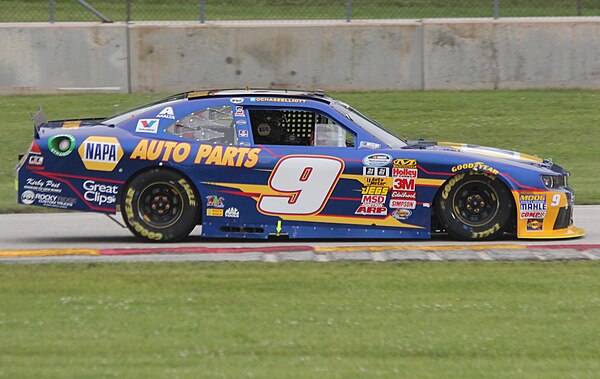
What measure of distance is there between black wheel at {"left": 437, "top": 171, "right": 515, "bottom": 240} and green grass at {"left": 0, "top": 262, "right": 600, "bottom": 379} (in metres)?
1.03

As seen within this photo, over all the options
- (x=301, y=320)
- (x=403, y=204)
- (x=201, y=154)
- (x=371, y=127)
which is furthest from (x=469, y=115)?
(x=301, y=320)

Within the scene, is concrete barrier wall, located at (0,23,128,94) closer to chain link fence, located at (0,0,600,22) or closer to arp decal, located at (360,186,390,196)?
chain link fence, located at (0,0,600,22)

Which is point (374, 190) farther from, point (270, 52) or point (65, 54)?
point (65, 54)

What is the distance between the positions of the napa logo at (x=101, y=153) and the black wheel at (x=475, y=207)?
9.91 feet

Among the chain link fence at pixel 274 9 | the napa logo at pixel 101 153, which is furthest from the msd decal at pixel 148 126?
the chain link fence at pixel 274 9

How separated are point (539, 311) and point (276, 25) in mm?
10851

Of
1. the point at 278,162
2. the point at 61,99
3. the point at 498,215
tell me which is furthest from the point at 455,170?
the point at 61,99

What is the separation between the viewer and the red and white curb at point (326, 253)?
380 inches

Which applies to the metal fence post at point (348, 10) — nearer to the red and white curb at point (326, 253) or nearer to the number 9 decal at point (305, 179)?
the number 9 decal at point (305, 179)

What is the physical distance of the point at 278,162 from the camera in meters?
10.2

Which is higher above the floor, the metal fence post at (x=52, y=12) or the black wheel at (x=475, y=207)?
the metal fence post at (x=52, y=12)

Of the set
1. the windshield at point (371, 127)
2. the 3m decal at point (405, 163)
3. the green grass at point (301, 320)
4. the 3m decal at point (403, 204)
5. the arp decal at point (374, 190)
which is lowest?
the green grass at point (301, 320)

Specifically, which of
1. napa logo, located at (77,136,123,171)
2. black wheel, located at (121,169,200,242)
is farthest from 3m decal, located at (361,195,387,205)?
napa logo, located at (77,136,123,171)

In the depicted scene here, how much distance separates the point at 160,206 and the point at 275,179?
112 centimetres
